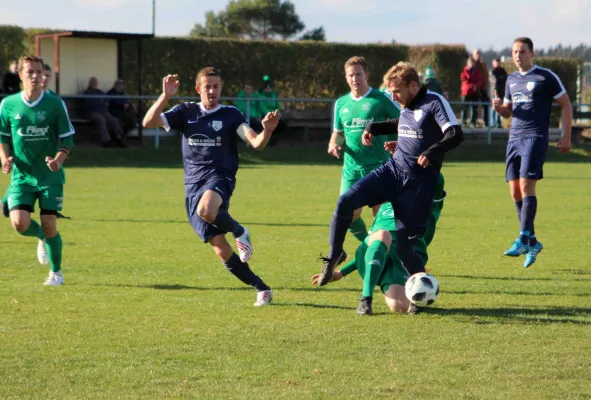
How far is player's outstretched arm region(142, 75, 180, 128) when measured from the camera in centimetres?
776

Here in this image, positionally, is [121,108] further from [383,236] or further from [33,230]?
[383,236]

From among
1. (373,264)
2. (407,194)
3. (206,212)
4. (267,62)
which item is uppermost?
(267,62)

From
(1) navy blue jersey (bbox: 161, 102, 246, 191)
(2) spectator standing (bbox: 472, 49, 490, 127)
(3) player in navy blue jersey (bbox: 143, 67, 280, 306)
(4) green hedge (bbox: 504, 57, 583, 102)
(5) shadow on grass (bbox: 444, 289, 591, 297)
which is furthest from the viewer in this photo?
(4) green hedge (bbox: 504, 57, 583, 102)

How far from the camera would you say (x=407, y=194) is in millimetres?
7492

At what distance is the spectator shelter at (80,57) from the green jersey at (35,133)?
17.5 metres

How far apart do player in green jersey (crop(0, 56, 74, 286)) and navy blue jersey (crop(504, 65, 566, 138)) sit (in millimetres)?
4589

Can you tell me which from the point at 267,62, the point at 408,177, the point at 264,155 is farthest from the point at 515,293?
the point at 267,62

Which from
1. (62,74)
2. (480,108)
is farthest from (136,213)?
(480,108)

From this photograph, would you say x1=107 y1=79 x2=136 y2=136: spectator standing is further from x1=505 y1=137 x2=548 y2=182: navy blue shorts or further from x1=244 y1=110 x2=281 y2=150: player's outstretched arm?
x1=244 y1=110 x2=281 y2=150: player's outstretched arm

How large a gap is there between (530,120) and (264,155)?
1725 centimetres

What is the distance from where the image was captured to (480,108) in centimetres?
3206

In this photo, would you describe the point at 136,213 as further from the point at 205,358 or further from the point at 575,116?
the point at 575,116

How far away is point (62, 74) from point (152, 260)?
17558 millimetres

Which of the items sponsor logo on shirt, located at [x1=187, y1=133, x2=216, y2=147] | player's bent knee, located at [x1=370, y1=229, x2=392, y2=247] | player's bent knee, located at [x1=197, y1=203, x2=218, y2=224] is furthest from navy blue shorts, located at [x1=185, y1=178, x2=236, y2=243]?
player's bent knee, located at [x1=370, y1=229, x2=392, y2=247]
